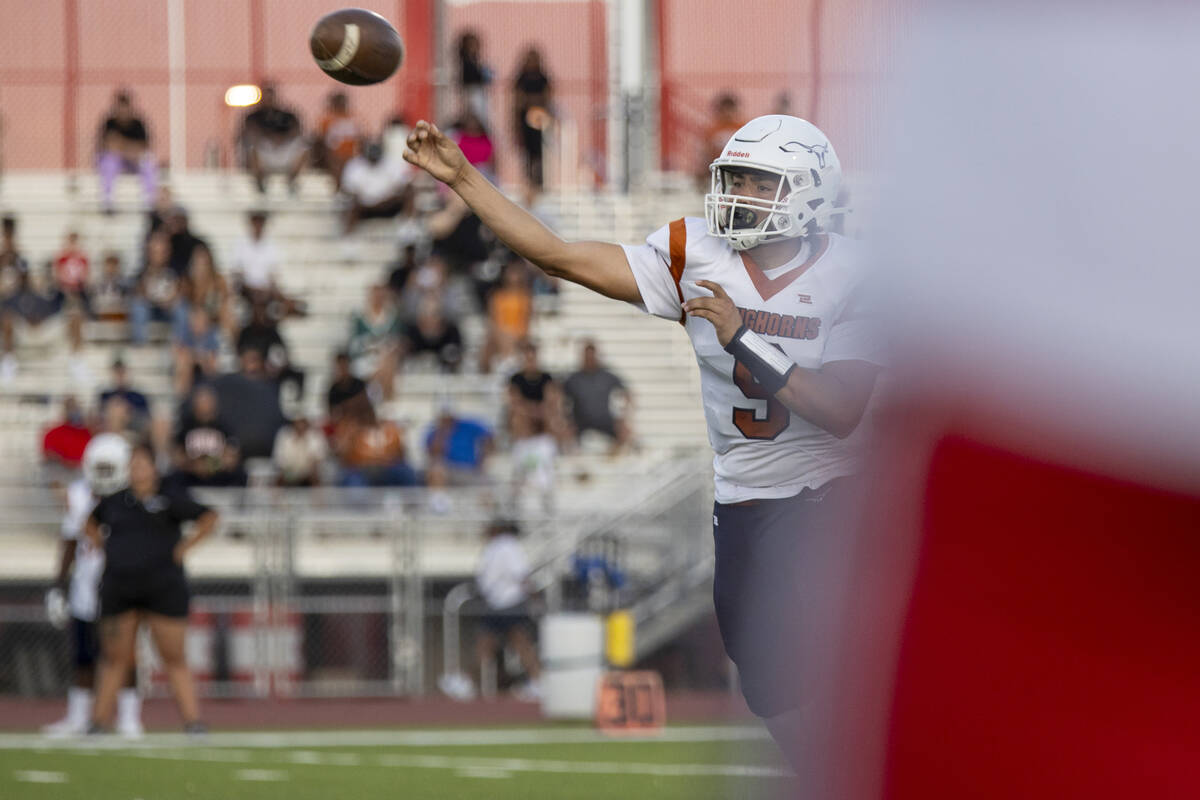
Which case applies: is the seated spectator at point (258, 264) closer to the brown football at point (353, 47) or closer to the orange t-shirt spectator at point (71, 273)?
the orange t-shirt spectator at point (71, 273)

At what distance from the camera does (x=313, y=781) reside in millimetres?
9500

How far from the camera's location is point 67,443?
15.9 m

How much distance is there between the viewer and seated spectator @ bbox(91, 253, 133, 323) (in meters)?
18.6

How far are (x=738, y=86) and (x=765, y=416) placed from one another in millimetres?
17660

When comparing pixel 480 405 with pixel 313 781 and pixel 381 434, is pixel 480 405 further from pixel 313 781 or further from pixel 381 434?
pixel 313 781

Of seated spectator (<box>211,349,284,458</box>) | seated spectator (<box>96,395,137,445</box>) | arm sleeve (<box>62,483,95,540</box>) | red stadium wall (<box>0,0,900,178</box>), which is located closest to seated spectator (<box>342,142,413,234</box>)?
red stadium wall (<box>0,0,900,178</box>)

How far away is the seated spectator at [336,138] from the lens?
67.1 feet

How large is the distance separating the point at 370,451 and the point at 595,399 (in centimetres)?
217

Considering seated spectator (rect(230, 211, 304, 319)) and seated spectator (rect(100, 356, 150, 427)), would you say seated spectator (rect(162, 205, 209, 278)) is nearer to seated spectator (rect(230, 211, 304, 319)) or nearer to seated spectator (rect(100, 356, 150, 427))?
seated spectator (rect(230, 211, 304, 319))

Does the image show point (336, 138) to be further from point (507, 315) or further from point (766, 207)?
point (766, 207)

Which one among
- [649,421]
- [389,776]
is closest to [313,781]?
[389,776]

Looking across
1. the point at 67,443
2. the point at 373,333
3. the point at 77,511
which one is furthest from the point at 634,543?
the point at 67,443

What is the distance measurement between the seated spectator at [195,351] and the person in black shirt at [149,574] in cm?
478

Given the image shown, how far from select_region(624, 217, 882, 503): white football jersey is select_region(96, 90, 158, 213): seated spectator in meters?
16.2
